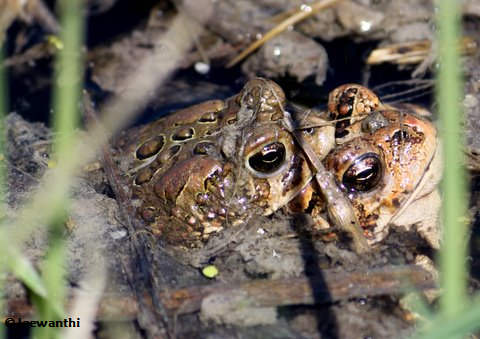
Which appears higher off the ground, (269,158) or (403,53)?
(403,53)

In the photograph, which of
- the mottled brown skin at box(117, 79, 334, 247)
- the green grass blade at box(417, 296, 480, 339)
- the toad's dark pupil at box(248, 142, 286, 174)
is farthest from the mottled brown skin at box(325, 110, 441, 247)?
the green grass blade at box(417, 296, 480, 339)

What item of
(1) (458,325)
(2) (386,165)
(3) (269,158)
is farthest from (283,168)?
(1) (458,325)

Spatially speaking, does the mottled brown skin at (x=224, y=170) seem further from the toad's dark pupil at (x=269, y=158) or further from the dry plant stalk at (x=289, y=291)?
the dry plant stalk at (x=289, y=291)

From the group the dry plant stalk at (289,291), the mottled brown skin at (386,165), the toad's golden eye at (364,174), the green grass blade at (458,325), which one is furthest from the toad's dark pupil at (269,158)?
the green grass blade at (458,325)

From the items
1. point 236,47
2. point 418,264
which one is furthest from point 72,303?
point 236,47

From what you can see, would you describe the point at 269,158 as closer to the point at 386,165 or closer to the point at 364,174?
the point at 364,174

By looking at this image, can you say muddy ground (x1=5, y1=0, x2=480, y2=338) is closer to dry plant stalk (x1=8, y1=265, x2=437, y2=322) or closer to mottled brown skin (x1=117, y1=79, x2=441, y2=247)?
dry plant stalk (x1=8, y1=265, x2=437, y2=322)
